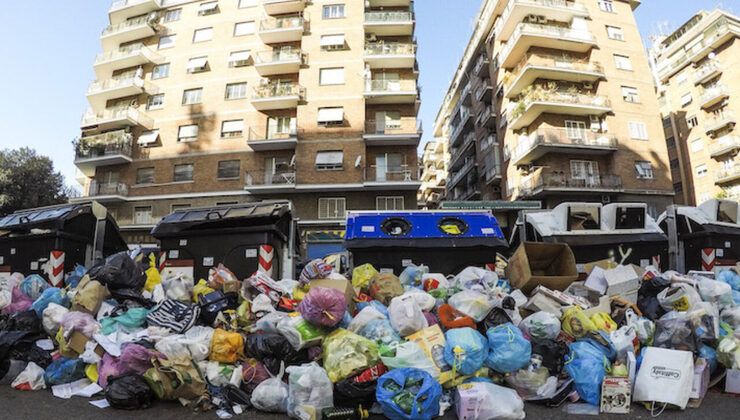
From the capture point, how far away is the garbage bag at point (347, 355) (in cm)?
308

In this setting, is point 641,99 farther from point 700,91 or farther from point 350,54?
point 350,54

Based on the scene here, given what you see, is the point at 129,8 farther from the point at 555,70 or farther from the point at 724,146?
the point at 724,146

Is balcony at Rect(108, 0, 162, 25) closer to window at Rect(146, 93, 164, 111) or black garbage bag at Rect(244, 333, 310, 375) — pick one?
window at Rect(146, 93, 164, 111)

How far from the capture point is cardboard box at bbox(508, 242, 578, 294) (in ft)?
14.8

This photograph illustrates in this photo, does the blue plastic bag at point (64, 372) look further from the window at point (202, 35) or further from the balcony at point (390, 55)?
the window at point (202, 35)

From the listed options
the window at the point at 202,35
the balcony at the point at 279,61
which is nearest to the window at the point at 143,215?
the balcony at the point at 279,61

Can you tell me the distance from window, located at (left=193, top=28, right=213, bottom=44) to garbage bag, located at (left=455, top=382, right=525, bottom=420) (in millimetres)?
26005

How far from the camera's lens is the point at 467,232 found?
250 inches

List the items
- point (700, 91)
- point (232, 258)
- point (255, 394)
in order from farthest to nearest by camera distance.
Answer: point (700, 91), point (232, 258), point (255, 394)

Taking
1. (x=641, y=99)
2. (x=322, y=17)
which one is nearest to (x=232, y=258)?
(x=322, y=17)

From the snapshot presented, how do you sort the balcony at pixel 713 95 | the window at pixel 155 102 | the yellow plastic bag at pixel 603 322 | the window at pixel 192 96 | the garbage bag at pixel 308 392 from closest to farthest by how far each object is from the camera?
the garbage bag at pixel 308 392
the yellow plastic bag at pixel 603 322
the window at pixel 192 96
the window at pixel 155 102
the balcony at pixel 713 95

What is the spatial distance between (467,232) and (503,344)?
3151 millimetres

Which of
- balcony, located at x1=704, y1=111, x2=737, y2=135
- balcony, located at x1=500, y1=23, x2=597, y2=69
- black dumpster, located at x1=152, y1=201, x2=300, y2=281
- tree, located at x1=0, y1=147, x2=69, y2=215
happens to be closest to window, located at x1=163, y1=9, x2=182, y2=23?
tree, located at x1=0, y1=147, x2=69, y2=215

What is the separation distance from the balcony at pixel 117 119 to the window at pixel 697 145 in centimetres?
3932
